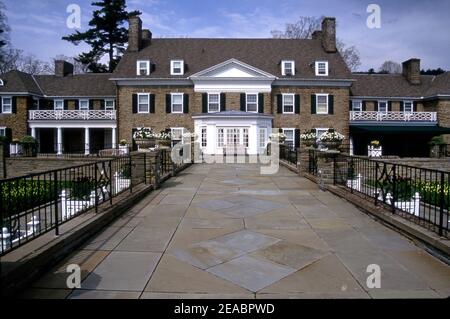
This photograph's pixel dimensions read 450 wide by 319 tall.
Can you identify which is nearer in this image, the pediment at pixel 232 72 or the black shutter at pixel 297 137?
the pediment at pixel 232 72

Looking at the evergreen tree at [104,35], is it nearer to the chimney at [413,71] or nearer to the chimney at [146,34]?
the chimney at [146,34]

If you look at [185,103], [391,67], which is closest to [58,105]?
[185,103]

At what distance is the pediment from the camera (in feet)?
102

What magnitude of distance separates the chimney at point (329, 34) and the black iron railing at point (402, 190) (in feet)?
78.4

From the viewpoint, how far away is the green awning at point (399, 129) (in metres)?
32.7

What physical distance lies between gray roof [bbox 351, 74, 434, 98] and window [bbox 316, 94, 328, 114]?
5.52 metres

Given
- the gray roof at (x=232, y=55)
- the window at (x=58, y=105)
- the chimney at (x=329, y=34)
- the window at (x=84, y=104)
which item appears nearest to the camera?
the gray roof at (x=232, y=55)

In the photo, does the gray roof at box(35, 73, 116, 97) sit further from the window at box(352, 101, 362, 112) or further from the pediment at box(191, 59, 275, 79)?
the window at box(352, 101, 362, 112)

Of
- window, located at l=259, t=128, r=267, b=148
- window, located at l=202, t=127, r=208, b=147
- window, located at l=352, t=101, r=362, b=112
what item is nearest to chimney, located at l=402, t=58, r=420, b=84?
window, located at l=352, t=101, r=362, b=112

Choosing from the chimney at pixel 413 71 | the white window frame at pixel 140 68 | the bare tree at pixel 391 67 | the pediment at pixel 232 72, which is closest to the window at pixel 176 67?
the white window frame at pixel 140 68

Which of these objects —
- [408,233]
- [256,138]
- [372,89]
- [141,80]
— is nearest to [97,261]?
[408,233]

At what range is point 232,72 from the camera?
31375 millimetres

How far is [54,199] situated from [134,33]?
3224 centimetres
